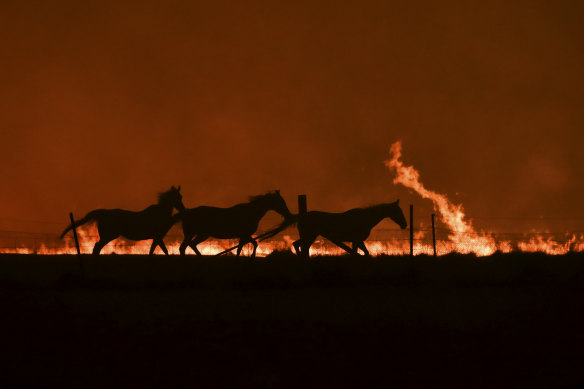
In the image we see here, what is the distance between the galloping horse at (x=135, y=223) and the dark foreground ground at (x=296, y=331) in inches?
258

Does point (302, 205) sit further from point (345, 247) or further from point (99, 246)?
point (99, 246)

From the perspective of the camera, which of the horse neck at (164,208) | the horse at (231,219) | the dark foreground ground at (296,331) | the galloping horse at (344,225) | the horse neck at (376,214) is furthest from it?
the horse neck at (164,208)

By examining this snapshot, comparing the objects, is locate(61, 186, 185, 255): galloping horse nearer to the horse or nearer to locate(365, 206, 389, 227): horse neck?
the horse

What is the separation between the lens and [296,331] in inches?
330

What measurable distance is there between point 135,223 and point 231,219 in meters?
3.26

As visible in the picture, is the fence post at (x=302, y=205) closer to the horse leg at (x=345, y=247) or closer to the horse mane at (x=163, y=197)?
the horse leg at (x=345, y=247)

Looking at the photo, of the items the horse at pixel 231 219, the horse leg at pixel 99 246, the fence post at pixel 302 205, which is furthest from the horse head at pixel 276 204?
the horse leg at pixel 99 246

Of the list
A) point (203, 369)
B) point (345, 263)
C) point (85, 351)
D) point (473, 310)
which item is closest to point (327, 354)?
point (203, 369)

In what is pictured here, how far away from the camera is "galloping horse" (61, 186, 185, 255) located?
69.3 feet

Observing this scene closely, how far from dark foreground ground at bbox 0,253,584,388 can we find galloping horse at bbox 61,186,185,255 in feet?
21.5

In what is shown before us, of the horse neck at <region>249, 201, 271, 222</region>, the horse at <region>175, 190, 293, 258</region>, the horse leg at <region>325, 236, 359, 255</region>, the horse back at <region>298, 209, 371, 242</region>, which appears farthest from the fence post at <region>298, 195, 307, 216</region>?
the horse neck at <region>249, 201, 271, 222</region>

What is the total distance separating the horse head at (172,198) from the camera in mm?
21344

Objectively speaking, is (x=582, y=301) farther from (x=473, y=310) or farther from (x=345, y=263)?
(x=345, y=263)

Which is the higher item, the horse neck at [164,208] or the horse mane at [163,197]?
the horse mane at [163,197]
